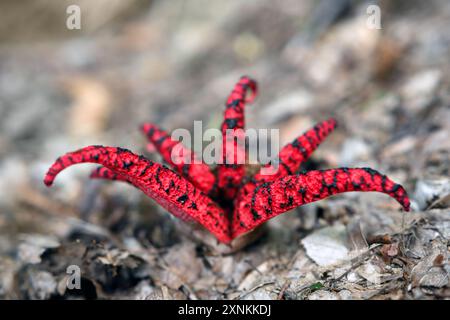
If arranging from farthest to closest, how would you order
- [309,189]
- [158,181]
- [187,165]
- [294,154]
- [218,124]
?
[218,124]
[187,165]
[294,154]
[158,181]
[309,189]

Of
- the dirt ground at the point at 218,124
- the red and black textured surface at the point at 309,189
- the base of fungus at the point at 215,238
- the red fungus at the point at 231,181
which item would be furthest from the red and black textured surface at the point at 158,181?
the dirt ground at the point at 218,124

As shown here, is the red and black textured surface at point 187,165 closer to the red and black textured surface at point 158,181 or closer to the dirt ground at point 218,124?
the red and black textured surface at point 158,181

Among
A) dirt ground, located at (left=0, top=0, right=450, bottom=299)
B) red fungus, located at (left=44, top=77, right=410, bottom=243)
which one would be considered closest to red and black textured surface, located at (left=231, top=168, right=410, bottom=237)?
red fungus, located at (left=44, top=77, right=410, bottom=243)

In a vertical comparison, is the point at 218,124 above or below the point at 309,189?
above

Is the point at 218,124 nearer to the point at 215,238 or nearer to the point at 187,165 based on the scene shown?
the point at 187,165

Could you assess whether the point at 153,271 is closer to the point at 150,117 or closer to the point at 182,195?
the point at 182,195

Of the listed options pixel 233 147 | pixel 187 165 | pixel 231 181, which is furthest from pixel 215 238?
pixel 233 147

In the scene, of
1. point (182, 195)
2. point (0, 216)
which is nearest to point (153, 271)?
point (182, 195)
